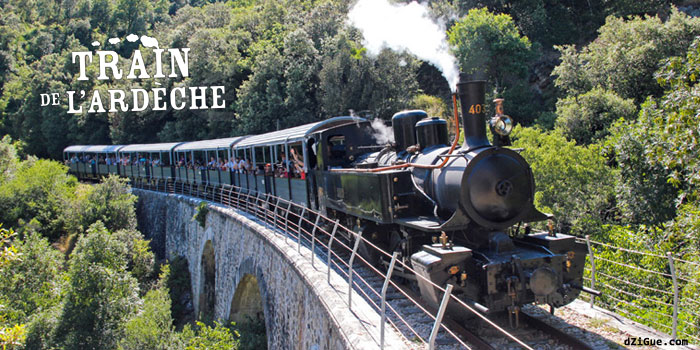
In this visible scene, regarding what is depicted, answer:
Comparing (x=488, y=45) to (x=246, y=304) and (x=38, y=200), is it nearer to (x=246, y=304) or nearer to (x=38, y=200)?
(x=246, y=304)

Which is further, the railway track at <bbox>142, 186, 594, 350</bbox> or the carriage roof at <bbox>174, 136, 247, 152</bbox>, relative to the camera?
the carriage roof at <bbox>174, 136, 247, 152</bbox>

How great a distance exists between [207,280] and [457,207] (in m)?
14.9

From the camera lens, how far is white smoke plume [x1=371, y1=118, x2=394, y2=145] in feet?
37.8

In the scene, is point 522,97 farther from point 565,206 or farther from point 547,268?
point 547,268

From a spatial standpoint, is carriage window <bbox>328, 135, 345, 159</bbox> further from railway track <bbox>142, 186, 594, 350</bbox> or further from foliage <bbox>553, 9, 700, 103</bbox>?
foliage <bbox>553, 9, 700, 103</bbox>

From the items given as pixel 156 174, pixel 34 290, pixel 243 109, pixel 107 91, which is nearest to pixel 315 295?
pixel 34 290

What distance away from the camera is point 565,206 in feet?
48.4

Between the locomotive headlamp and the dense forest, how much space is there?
5.46 ft

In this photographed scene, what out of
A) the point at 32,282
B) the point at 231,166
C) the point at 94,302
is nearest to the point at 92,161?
the point at 32,282

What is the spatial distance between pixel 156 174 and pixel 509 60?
864 inches

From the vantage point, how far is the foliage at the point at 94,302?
18.6 metres

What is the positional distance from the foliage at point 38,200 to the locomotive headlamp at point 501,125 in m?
30.7

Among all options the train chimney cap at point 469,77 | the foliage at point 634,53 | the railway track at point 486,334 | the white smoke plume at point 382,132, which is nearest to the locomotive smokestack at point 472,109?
the train chimney cap at point 469,77

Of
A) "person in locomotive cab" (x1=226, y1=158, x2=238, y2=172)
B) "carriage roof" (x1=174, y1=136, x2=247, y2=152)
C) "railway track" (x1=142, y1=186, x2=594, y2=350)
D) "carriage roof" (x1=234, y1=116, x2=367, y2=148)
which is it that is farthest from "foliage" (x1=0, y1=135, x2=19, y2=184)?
"railway track" (x1=142, y1=186, x2=594, y2=350)
